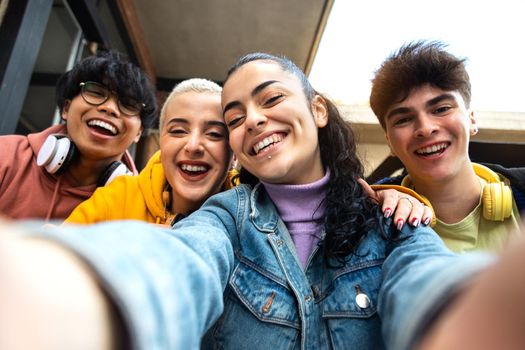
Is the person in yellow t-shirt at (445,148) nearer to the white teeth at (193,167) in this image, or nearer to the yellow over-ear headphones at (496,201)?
the yellow over-ear headphones at (496,201)

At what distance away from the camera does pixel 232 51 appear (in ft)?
10.7

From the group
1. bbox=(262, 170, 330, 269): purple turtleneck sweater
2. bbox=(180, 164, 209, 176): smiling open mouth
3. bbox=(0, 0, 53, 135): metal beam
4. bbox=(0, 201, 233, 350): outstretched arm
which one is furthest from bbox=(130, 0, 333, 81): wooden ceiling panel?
bbox=(0, 201, 233, 350): outstretched arm

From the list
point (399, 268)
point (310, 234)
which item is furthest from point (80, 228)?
point (310, 234)

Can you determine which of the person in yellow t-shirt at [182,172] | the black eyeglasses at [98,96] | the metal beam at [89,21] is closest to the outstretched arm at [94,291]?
the person in yellow t-shirt at [182,172]

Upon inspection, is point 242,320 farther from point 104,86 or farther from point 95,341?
point 104,86

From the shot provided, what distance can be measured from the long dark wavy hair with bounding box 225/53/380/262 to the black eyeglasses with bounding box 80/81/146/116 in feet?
2.09

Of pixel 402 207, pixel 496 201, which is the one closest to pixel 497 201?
pixel 496 201

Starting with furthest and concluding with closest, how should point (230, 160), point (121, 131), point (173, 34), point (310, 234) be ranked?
1. point (173, 34)
2. point (121, 131)
3. point (230, 160)
4. point (310, 234)

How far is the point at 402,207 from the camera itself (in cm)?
75

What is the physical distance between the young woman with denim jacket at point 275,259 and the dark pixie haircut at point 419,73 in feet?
1.04

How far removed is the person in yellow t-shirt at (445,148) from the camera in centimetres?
103

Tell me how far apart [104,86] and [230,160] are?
677 mm

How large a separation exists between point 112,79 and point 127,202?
1.88ft

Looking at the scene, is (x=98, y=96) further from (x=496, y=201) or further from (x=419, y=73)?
(x=496, y=201)
